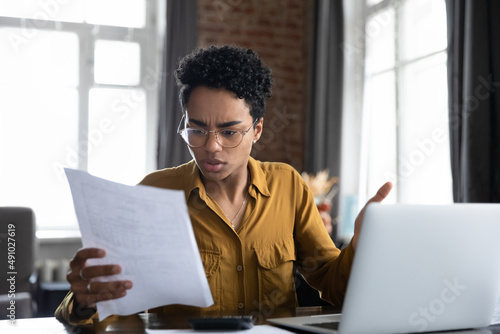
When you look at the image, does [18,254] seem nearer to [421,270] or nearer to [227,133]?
[227,133]

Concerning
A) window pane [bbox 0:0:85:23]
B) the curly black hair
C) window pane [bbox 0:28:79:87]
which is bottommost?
the curly black hair

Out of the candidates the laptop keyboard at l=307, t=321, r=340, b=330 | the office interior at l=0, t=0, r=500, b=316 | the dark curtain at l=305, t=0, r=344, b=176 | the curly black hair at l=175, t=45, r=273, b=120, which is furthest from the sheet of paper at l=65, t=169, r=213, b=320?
the dark curtain at l=305, t=0, r=344, b=176

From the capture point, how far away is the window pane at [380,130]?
380 cm

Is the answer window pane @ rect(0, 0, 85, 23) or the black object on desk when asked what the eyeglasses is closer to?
the black object on desk

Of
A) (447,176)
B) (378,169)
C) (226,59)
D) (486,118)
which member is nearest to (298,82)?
(378,169)

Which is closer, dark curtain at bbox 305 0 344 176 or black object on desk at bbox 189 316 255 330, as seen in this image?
black object on desk at bbox 189 316 255 330

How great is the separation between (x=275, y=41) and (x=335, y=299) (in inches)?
138

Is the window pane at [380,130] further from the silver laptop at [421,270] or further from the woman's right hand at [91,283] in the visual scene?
the woman's right hand at [91,283]

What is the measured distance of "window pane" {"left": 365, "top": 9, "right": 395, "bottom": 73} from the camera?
382cm

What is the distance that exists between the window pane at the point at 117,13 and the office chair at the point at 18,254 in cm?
202

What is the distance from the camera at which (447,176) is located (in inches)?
127

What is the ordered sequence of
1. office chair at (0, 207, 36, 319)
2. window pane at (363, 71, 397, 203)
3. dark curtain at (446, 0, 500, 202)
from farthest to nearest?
window pane at (363, 71, 397, 203), office chair at (0, 207, 36, 319), dark curtain at (446, 0, 500, 202)

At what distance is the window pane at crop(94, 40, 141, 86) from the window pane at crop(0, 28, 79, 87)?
182 mm

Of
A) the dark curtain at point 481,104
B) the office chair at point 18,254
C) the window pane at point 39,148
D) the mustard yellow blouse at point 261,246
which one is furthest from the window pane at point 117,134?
the mustard yellow blouse at point 261,246
